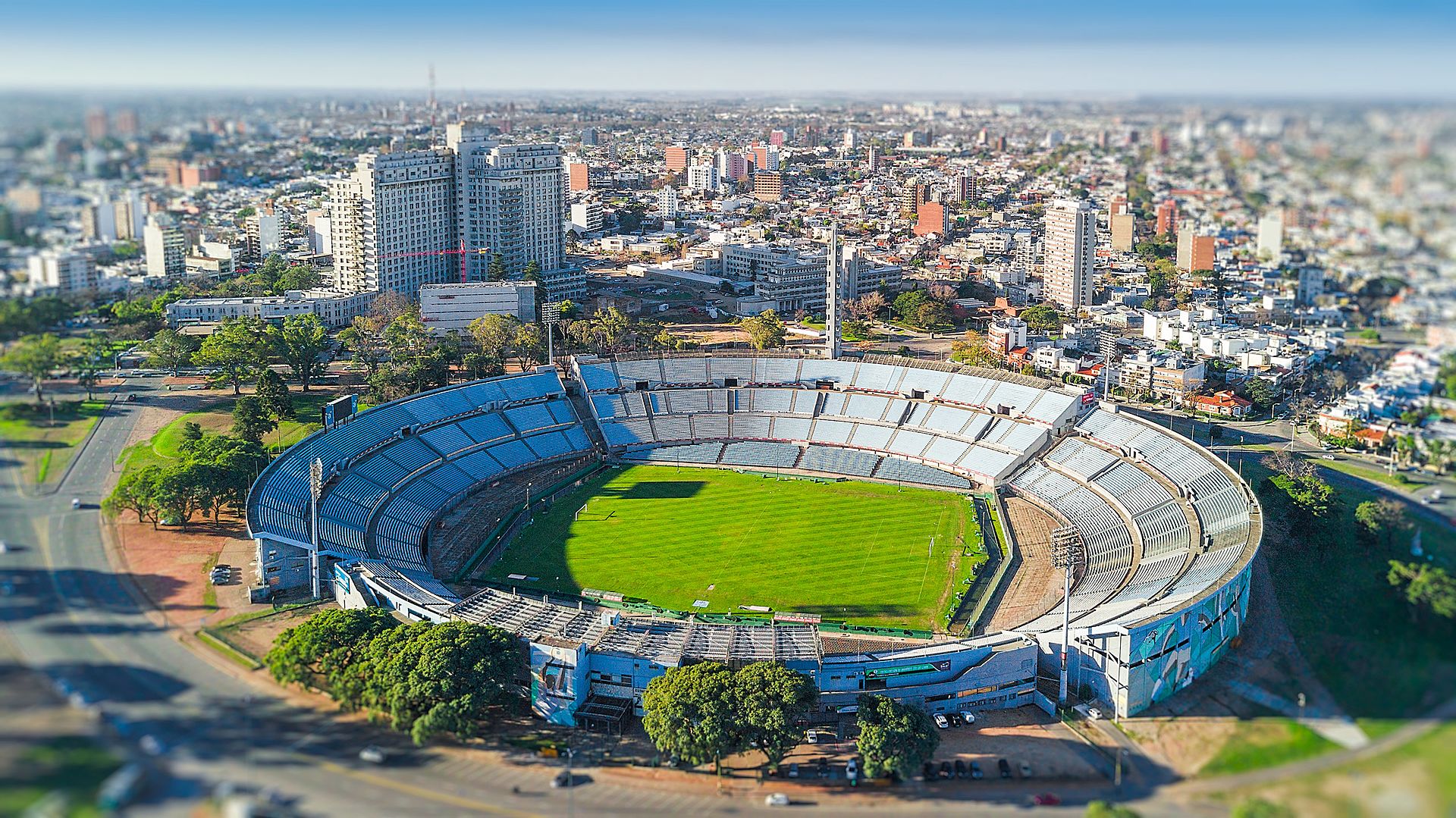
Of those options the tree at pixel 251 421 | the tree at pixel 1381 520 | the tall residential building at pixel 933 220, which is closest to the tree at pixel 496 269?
the tree at pixel 251 421

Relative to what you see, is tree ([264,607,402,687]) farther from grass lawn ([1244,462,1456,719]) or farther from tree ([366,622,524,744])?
grass lawn ([1244,462,1456,719])

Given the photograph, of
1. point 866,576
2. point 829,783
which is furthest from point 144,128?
point 829,783

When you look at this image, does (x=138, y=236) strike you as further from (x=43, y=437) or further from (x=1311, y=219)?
(x=1311, y=219)

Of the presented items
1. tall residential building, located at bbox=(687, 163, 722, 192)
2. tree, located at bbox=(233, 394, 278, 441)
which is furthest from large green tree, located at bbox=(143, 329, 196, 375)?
tall residential building, located at bbox=(687, 163, 722, 192)

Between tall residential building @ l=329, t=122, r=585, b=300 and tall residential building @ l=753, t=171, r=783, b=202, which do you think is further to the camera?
tall residential building @ l=753, t=171, r=783, b=202

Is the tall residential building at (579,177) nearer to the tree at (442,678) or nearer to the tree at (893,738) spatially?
the tree at (442,678)
